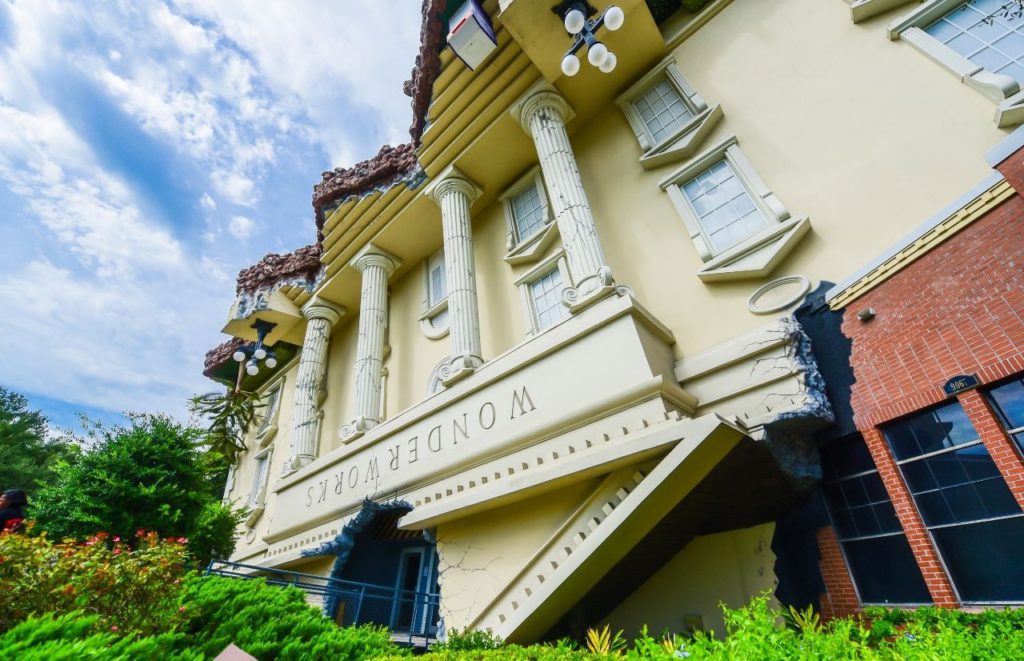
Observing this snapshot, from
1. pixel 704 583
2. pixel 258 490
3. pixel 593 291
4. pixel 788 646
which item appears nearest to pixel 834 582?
pixel 704 583

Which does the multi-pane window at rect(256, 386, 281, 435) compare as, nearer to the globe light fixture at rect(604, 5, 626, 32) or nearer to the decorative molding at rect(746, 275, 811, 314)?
the globe light fixture at rect(604, 5, 626, 32)

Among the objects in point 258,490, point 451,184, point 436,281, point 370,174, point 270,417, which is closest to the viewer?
point 451,184

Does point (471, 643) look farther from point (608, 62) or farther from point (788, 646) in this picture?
point (608, 62)

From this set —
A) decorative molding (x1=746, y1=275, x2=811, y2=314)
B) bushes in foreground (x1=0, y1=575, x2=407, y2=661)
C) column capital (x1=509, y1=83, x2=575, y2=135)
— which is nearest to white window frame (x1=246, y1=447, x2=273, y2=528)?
bushes in foreground (x1=0, y1=575, x2=407, y2=661)

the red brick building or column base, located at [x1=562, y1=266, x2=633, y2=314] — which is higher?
column base, located at [x1=562, y1=266, x2=633, y2=314]

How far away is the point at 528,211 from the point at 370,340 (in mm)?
5306

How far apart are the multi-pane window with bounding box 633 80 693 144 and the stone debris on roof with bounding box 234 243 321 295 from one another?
35.6ft

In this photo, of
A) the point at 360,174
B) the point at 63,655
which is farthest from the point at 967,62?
the point at 360,174

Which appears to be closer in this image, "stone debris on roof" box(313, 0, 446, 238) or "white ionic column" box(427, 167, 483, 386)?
"white ionic column" box(427, 167, 483, 386)

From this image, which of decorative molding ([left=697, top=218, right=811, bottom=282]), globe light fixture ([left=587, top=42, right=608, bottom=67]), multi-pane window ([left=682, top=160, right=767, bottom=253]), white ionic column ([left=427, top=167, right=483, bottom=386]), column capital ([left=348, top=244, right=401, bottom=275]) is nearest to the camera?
decorative molding ([left=697, top=218, right=811, bottom=282])

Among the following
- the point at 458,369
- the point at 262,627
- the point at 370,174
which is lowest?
the point at 262,627

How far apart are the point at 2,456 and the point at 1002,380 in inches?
1437

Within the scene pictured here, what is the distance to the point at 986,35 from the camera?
5910 millimetres

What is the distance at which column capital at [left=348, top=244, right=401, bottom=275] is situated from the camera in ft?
43.7
